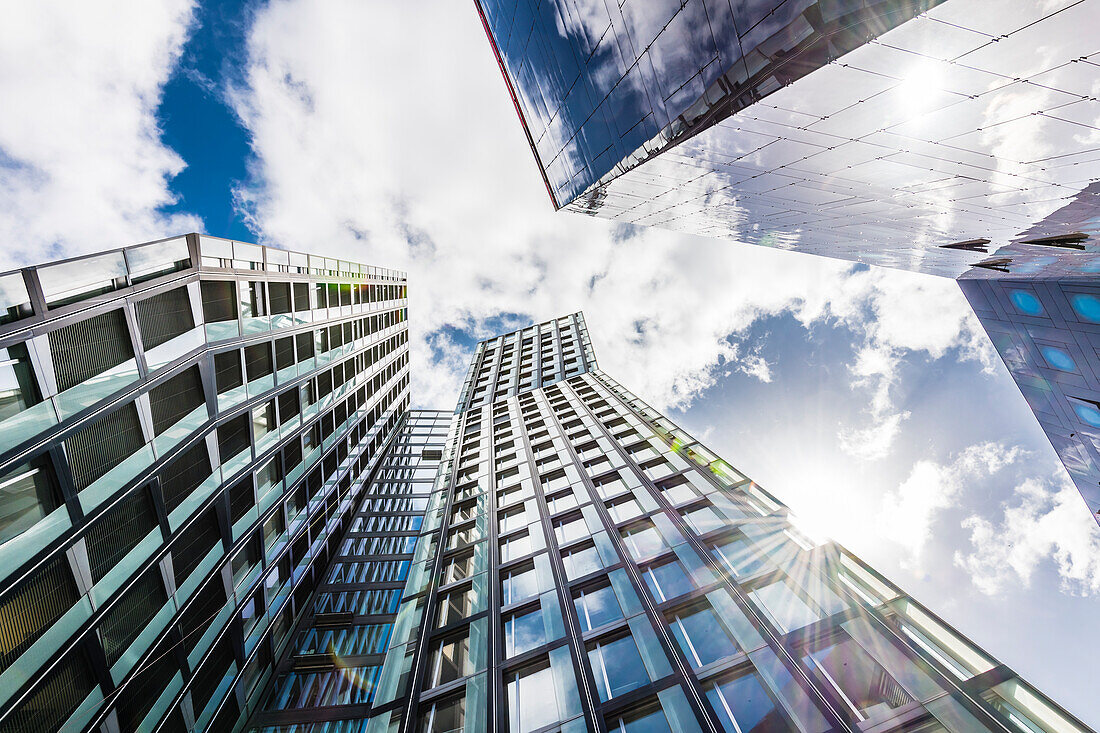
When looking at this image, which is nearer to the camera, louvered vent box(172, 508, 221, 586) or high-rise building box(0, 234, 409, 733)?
high-rise building box(0, 234, 409, 733)

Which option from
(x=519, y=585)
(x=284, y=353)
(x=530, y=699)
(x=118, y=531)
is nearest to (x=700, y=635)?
(x=530, y=699)

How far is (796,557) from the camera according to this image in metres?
16.1

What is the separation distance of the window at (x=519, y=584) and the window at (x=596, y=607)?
2.04 metres

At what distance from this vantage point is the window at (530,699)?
1231cm

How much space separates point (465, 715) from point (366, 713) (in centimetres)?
733

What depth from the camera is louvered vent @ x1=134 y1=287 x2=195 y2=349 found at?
12047 millimetres

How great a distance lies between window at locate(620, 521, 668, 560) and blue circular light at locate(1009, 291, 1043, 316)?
82.2 feet

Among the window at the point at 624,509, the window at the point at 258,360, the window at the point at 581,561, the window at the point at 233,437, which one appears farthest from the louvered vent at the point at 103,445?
the window at the point at 624,509

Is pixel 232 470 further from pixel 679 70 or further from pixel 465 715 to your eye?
pixel 679 70

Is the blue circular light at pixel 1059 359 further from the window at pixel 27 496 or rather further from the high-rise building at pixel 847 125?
the window at pixel 27 496

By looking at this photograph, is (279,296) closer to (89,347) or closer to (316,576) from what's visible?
(89,347)

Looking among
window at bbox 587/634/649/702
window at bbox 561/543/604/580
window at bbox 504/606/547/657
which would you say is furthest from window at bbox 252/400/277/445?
window at bbox 587/634/649/702

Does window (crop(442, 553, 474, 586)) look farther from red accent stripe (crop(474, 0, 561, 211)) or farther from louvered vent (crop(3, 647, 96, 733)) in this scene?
red accent stripe (crop(474, 0, 561, 211))

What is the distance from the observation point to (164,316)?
1284 cm
